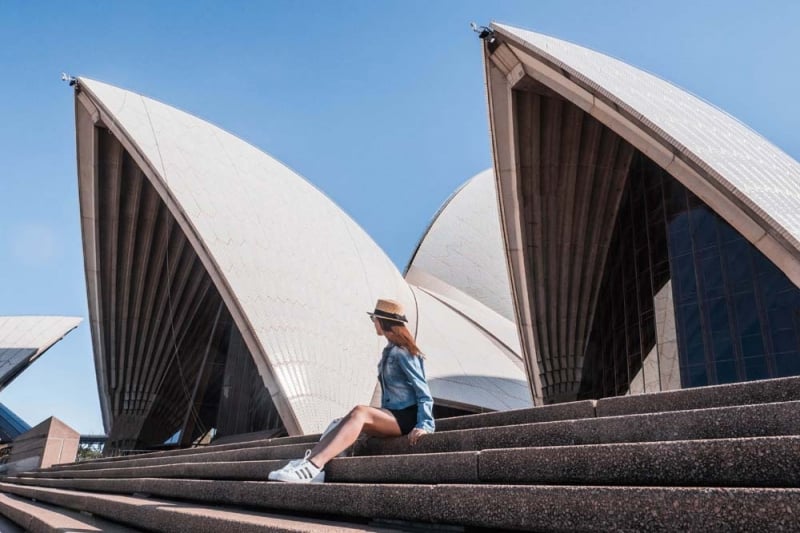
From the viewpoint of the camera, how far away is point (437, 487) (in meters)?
2.53

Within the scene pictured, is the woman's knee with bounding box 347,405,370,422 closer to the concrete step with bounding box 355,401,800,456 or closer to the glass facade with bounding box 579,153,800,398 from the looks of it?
the concrete step with bounding box 355,401,800,456

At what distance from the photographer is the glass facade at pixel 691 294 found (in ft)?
34.8

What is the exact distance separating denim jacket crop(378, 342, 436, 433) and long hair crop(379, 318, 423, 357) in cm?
3

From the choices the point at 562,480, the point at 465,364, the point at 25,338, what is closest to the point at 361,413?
the point at 562,480

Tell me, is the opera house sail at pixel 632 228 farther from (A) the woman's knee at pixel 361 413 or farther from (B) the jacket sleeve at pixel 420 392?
(A) the woman's knee at pixel 361 413

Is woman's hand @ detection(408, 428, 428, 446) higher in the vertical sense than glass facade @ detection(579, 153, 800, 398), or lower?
lower

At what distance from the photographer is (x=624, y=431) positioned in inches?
110

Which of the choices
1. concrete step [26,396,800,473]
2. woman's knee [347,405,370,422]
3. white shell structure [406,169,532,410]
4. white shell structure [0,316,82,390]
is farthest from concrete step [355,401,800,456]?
white shell structure [0,316,82,390]

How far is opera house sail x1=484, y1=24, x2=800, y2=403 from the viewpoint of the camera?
1017cm

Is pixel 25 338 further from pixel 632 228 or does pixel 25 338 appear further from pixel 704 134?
pixel 704 134

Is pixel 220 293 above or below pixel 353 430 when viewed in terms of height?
above

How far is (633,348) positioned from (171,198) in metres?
12.3

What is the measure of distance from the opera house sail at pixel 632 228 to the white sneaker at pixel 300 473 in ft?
26.4

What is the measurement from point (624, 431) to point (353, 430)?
1.63 meters
